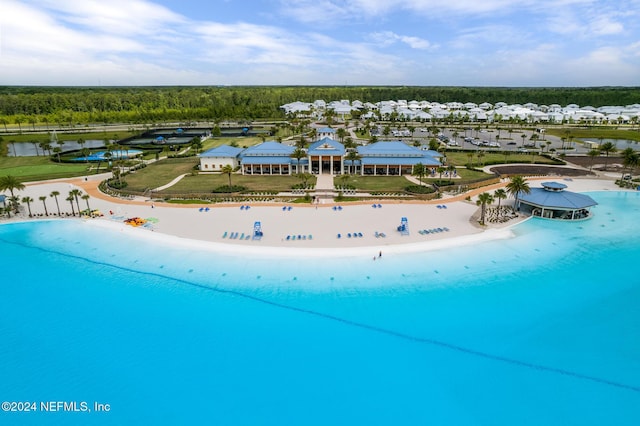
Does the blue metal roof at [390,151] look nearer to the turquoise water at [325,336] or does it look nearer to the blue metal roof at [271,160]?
the blue metal roof at [271,160]

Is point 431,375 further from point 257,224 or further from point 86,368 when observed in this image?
point 257,224

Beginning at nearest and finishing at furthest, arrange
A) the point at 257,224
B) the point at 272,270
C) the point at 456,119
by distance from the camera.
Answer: the point at 272,270, the point at 257,224, the point at 456,119

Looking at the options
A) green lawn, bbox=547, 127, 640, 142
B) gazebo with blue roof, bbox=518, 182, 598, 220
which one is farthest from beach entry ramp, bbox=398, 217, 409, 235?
green lawn, bbox=547, 127, 640, 142

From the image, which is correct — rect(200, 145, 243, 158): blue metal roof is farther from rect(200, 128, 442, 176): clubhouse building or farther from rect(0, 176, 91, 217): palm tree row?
rect(0, 176, 91, 217): palm tree row

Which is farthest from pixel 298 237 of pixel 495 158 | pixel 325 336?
pixel 495 158

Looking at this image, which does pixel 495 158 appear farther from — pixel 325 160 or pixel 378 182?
pixel 325 160

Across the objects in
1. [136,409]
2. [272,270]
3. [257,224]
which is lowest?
[136,409]

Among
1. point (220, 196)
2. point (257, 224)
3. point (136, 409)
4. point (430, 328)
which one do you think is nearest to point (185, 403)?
point (136, 409)
